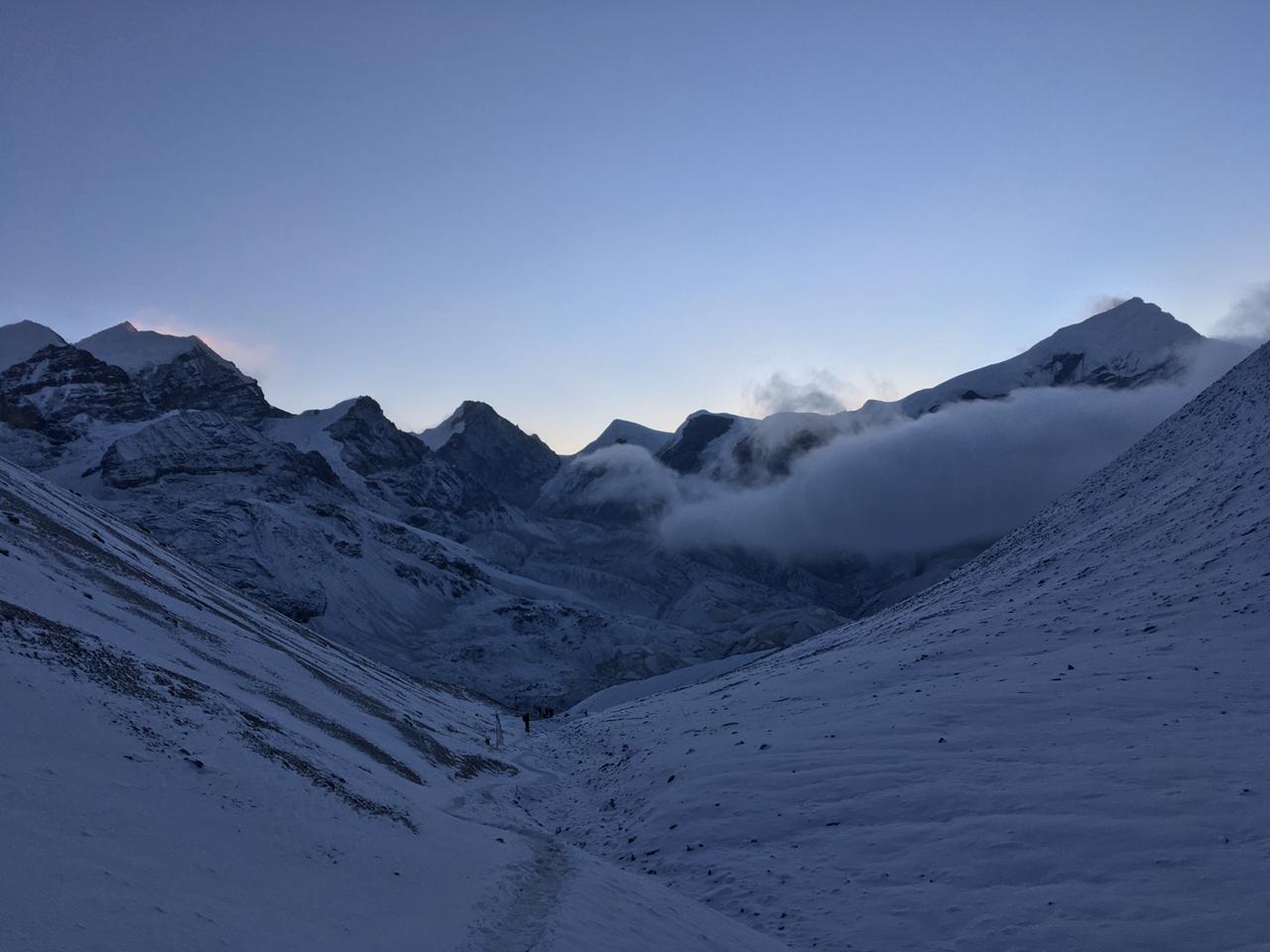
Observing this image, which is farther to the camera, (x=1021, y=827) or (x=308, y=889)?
(x=1021, y=827)

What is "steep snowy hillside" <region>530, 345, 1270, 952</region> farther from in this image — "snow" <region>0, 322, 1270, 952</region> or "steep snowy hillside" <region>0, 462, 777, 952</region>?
"steep snowy hillside" <region>0, 462, 777, 952</region>

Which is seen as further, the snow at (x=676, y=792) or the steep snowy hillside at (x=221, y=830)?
the snow at (x=676, y=792)

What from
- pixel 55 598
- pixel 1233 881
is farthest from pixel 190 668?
pixel 1233 881

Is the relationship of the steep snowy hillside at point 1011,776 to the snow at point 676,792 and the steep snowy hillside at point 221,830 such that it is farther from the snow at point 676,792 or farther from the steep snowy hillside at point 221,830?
the steep snowy hillside at point 221,830

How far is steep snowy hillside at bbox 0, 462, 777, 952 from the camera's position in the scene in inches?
409

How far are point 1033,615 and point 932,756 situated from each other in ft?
64.2

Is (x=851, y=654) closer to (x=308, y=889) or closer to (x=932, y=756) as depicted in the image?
(x=932, y=756)

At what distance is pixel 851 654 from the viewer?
154ft

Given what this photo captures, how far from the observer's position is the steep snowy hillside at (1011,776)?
14.9m

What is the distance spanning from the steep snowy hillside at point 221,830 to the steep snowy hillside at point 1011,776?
9.43 ft

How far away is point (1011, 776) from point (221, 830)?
56.3 ft

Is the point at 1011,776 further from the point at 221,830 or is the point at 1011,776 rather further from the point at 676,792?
the point at 221,830

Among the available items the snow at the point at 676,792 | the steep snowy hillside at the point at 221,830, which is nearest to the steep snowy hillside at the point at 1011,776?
the snow at the point at 676,792

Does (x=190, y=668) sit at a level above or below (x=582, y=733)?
above
